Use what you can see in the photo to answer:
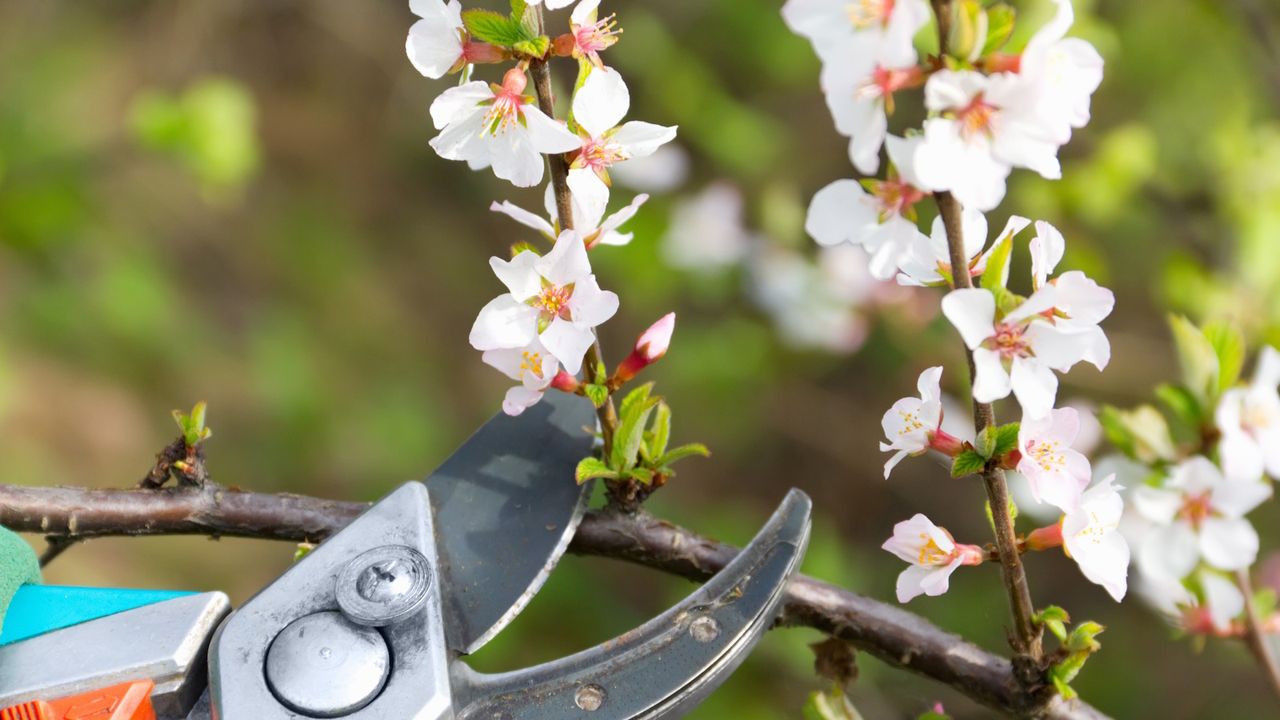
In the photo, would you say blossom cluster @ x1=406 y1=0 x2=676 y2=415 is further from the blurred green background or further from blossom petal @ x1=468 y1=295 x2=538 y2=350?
the blurred green background

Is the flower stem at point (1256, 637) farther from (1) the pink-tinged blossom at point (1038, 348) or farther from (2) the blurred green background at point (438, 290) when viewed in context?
(2) the blurred green background at point (438, 290)

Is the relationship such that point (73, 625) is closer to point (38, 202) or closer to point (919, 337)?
point (919, 337)

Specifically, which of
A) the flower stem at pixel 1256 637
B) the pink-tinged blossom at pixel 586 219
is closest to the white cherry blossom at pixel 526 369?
the pink-tinged blossom at pixel 586 219

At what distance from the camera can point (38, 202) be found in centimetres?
285

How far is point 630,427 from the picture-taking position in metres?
1.14

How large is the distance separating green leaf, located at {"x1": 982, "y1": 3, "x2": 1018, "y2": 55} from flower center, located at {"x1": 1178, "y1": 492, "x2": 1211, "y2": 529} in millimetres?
744

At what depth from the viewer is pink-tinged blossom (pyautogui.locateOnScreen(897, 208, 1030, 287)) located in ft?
3.28

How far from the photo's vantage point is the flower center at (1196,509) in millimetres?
1342

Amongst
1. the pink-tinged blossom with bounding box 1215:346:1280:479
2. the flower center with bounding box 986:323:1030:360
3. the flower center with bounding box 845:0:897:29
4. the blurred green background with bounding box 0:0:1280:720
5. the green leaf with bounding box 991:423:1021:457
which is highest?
the flower center with bounding box 845:0:897:29

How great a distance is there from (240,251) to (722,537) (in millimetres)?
1899

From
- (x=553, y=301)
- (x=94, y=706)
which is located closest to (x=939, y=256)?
(x=553, y=301)

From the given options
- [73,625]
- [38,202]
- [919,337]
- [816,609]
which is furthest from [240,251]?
[816,609]

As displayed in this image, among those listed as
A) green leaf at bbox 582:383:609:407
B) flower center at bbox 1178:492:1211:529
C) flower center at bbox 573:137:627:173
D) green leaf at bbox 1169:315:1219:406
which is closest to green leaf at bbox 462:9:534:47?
flower center at bbox 573:137:627:173

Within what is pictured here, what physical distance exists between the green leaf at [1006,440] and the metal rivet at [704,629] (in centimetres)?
34
